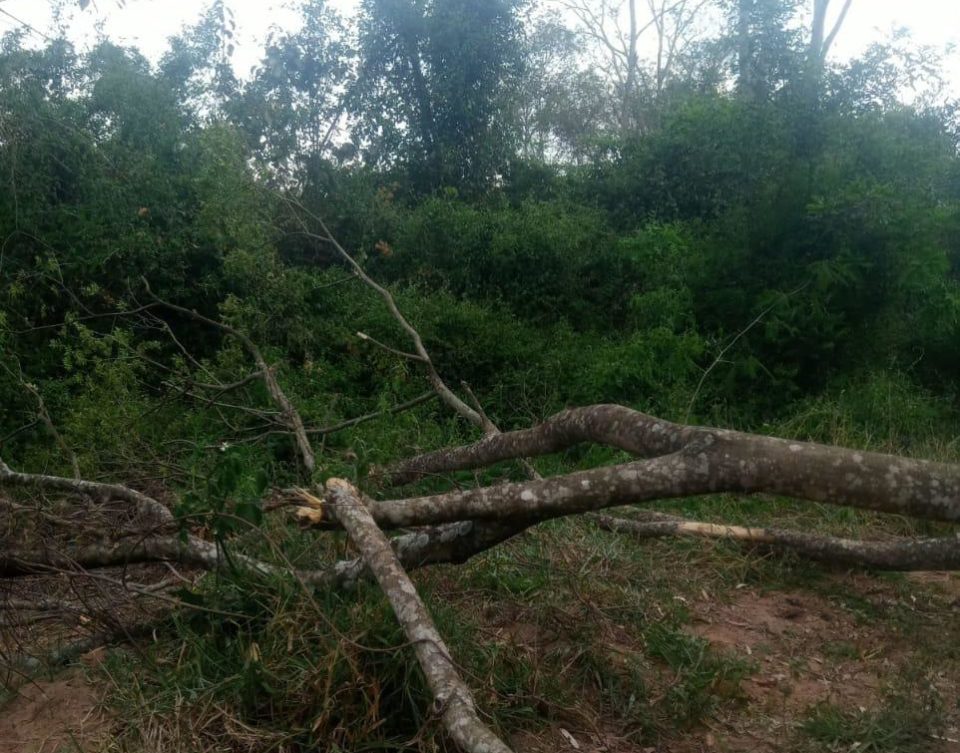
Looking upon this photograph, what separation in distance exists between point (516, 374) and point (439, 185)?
18.5 feet

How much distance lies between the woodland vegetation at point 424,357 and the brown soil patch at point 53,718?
133mm

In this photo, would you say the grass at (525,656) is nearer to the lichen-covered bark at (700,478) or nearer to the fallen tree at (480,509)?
the fallen tree at (480,509)

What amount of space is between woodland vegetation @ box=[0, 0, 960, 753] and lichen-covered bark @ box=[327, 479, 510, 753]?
0.01 metres

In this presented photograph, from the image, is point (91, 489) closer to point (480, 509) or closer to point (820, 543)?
point (480, 509)

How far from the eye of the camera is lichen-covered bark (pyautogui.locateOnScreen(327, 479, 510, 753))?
2793 millimetres

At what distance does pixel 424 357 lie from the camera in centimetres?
625

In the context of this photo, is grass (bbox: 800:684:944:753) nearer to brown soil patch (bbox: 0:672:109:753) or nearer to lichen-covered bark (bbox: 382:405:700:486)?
lichen-covered bark (bbox: 382:405:700:486)

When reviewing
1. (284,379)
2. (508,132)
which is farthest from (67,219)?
(508,132)

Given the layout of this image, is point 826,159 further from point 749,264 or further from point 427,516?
point 427,516

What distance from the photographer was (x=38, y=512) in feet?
15.7

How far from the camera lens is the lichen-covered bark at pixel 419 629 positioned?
2793mm

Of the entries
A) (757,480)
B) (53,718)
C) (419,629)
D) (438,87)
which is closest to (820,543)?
(757,480)

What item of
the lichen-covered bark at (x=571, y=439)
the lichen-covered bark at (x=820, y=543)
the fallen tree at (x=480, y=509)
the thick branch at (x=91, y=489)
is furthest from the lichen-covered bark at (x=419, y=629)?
the lichen-covered bark at (x=820, y=543)

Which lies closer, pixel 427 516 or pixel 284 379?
pixel 427 516
